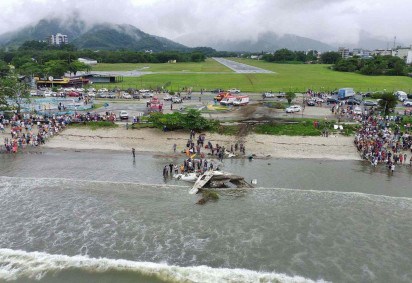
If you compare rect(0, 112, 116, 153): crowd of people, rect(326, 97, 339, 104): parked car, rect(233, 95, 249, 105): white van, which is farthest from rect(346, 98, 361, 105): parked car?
rect(0, 112, 116, 153): crowd of people

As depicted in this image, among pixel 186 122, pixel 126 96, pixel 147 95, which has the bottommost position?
pixel 186 122

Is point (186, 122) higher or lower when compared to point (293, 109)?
lower

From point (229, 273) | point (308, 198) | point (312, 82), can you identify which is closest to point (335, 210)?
point (308, 198)

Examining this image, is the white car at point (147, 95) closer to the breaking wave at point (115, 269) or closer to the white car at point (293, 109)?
the white car at point (293, 109)

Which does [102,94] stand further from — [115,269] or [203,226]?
[115,269]

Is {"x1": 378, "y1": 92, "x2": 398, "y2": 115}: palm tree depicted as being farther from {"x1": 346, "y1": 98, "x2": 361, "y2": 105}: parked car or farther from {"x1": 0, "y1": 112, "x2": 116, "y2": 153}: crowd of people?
{"x1": 0, "y1": 112, "x2": 116, "y2": 153}: crowd of people

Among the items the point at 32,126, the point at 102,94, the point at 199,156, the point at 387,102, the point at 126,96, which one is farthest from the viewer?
the point at 102,94

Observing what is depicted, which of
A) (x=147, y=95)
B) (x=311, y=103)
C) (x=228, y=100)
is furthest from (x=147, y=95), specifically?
(x=311, y=103)
